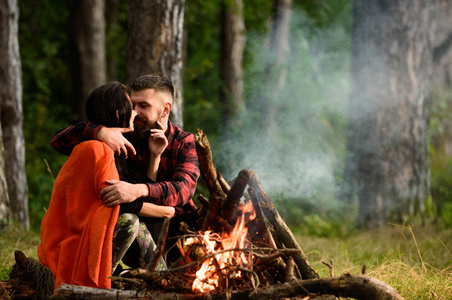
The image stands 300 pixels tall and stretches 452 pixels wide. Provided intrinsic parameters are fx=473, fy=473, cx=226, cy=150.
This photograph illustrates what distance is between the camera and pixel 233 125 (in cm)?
1248

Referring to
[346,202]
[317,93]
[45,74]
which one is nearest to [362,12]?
[346,202]

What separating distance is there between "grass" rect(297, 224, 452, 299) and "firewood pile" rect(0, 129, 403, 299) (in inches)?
33.2

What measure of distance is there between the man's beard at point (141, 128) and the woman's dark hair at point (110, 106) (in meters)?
0.20

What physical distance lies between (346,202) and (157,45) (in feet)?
13.0

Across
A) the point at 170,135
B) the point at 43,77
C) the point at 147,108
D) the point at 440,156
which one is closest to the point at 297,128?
the point at 440,156

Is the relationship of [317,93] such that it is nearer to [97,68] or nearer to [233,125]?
[233,125]

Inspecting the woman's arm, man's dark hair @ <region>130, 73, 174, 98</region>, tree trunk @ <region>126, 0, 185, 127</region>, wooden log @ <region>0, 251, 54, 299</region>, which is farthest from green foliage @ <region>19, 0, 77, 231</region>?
the woman's arm

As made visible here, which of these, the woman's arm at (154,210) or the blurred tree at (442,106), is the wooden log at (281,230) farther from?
the blurred tree at (442,106)

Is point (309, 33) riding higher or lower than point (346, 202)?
higher

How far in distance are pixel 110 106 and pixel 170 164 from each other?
654 millimetres

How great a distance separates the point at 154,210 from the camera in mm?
3094

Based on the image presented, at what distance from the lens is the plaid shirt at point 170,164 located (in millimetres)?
3061

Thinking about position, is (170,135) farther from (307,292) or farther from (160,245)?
(307,292)

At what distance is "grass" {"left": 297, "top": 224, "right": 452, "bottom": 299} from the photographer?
337 centimetres
